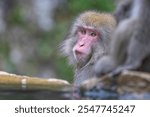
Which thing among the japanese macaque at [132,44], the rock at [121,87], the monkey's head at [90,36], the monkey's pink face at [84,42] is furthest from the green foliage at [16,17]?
the rock at [121,87]

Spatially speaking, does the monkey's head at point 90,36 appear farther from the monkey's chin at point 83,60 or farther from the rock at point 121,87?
the rock at point 121,87

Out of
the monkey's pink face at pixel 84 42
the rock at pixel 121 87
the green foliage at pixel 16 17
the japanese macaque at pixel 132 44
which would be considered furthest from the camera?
the green foliage at pixel 16 17

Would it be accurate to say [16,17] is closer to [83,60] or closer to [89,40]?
[89,40]

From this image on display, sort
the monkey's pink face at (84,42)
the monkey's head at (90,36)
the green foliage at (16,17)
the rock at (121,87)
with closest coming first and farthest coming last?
the rock at (121,87) → the monkey's pink face at (84,42) → the monkey's head at (90,36) → the green foliage at (16,17)

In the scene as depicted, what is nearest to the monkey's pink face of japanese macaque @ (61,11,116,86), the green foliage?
japanese macaque @ (61,11,116,86)

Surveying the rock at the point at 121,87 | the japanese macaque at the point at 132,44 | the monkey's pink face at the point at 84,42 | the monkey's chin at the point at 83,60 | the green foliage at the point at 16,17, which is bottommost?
the rock at the point at 121,87

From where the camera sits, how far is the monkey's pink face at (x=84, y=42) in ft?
33.1

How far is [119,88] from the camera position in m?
7.35

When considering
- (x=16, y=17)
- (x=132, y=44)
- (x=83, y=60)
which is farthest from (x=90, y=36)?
(x=16, y=17)


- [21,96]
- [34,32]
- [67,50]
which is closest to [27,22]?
[34,32]

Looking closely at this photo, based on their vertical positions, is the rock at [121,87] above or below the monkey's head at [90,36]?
below

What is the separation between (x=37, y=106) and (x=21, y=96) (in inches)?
23.0

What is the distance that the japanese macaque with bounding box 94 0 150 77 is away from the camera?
773 cm

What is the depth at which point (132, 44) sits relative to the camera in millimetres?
7734
